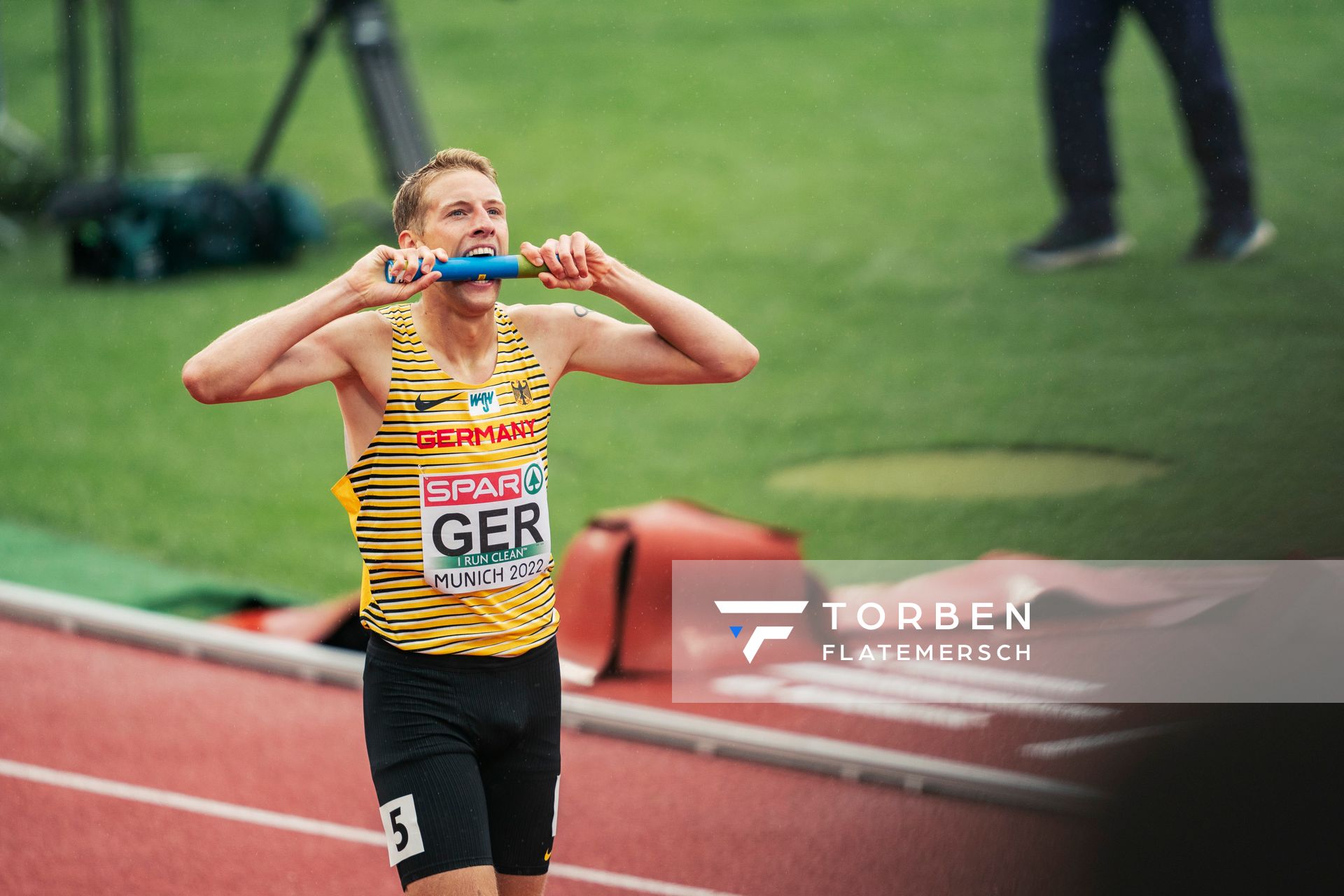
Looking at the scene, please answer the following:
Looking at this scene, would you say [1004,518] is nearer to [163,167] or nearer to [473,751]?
[473,751]

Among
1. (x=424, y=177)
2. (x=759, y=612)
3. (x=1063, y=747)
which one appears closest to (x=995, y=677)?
(x=1063, y=747)

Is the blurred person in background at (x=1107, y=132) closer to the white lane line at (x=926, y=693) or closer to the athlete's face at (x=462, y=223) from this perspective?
the white lane line at (x=926, y=693)

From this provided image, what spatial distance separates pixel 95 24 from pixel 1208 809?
19929mm

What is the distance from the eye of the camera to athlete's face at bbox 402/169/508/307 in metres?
2.86

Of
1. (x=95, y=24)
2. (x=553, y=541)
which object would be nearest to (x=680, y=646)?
(x=553, y=541)

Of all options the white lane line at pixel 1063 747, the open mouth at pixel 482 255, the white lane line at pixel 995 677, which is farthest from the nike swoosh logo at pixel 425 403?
the white lane line at pixel 995 677

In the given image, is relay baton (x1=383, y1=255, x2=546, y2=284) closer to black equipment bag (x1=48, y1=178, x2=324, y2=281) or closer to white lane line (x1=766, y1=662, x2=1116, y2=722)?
white lane line (x1=766, y1=662, x2=1116, y2=722)

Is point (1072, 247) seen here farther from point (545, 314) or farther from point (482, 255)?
point (482, 255)

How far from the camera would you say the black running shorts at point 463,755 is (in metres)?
2.80

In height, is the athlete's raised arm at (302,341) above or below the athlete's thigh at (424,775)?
above

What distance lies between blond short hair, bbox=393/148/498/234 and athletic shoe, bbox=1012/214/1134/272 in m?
8.40

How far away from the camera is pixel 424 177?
9.59ft

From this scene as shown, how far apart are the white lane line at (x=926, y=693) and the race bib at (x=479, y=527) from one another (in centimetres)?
313

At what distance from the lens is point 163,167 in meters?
14.6
